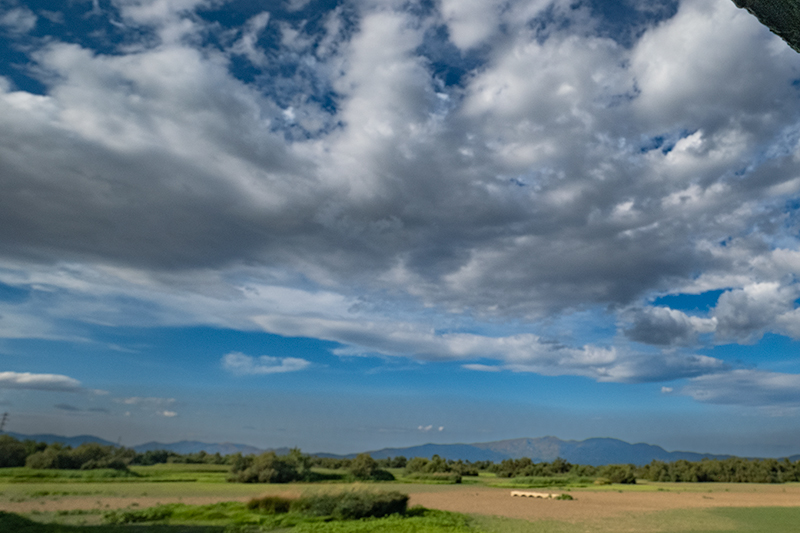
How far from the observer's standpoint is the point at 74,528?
1367 cm

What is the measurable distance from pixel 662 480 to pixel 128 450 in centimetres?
7862

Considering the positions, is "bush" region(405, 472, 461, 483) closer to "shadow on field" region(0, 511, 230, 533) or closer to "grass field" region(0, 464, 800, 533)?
"grass field" region(0, 464, 800, 533)

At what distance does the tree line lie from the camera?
24641 millimetres

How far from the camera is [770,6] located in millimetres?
4223

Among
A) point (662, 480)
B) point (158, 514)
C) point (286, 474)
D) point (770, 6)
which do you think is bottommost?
point (662, 480)

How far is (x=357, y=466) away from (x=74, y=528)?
3758cm

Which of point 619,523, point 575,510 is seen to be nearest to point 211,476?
point 575,510

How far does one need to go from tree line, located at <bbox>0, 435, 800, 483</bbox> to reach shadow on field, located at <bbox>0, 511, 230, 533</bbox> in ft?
37.0

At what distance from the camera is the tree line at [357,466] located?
24.6m

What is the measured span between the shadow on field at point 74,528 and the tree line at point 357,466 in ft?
37.0

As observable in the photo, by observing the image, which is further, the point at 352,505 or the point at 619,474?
the point at 619,474

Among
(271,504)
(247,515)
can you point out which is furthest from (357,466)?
(247,515)

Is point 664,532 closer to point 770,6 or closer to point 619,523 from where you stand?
point 619,523

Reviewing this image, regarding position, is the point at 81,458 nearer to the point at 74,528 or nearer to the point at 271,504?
the point at 271,504
